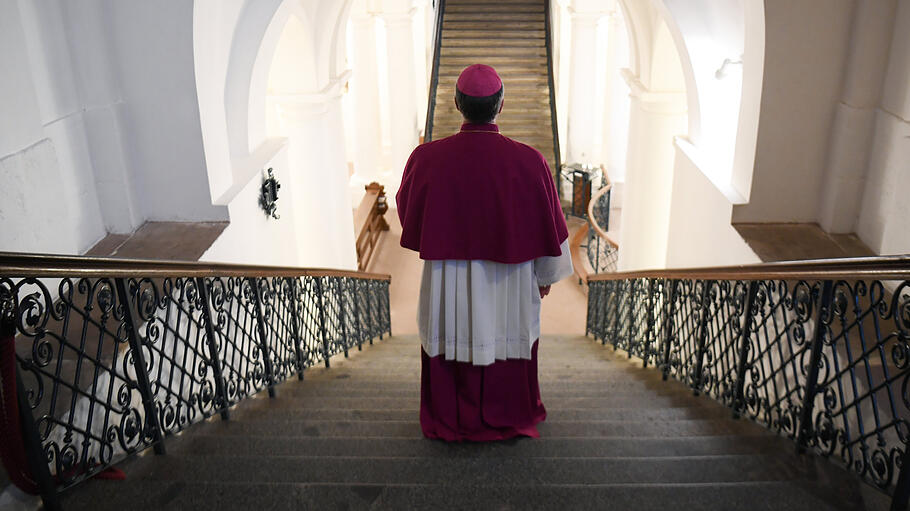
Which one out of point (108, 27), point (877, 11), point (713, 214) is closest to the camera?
point (877, 11)

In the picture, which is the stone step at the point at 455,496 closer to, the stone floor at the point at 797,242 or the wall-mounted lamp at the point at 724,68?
Answer: the stone floor at the point at 797,242

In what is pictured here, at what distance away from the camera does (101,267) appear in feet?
8.75

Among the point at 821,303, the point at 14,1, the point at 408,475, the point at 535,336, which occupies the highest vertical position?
the point at 14,1

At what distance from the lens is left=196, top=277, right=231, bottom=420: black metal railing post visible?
3.62 meters

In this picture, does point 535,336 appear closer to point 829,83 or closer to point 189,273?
point 189,273

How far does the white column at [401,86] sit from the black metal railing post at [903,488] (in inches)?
524

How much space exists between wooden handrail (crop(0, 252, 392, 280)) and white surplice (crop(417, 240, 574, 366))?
1050 millimetres

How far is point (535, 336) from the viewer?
3.59 m

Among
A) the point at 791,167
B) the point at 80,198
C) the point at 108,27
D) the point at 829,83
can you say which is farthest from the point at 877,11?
the point at 80,198

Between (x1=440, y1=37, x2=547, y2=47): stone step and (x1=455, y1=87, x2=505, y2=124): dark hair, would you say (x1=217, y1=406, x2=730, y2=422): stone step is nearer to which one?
(x1=455, y1=87, x2=505, y2=124): dark hair

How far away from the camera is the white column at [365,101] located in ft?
48.8

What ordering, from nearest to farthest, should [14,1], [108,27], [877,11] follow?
[14,1] → [877,11] → [108,27]

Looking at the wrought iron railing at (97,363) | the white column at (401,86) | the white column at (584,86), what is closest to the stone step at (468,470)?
the wrought iron railing at (97,363)

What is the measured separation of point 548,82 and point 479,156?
15.1m
